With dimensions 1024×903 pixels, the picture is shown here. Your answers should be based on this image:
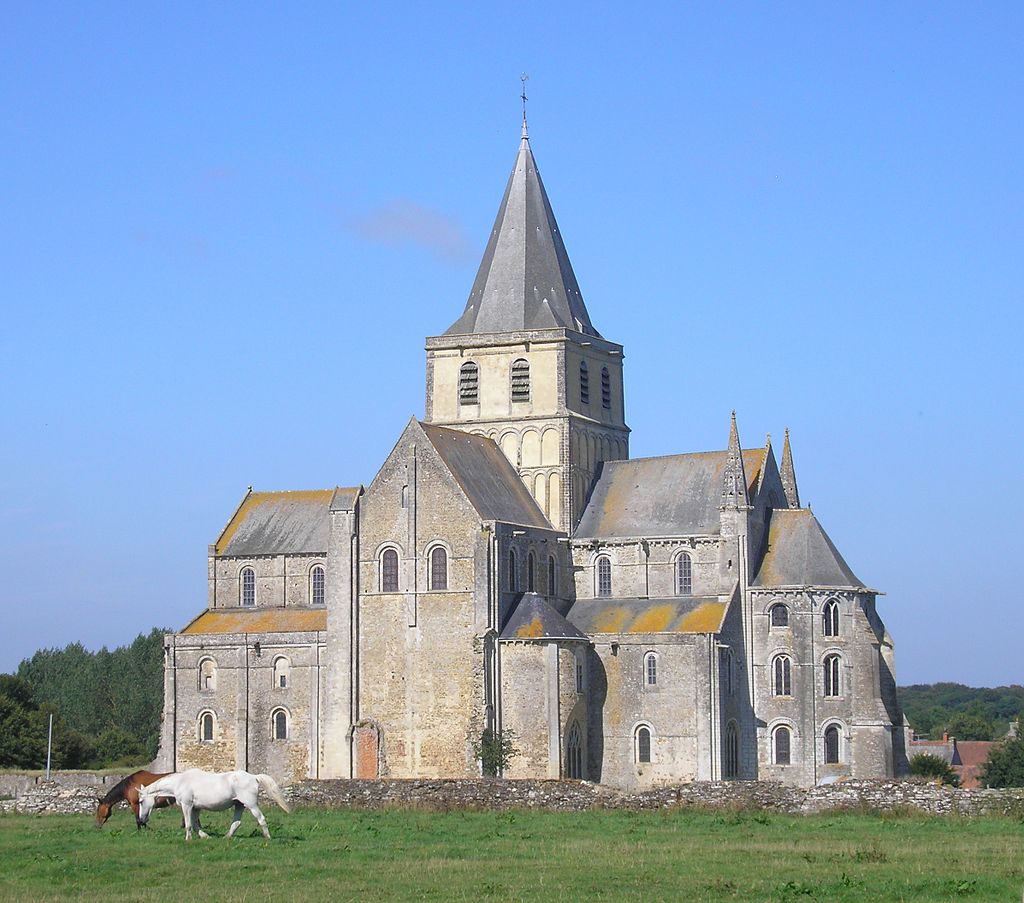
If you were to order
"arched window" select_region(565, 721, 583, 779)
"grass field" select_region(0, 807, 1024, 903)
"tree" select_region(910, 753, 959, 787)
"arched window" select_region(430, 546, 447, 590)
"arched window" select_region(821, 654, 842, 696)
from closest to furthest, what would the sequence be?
"grass field" select_region(0, 807, 1024, 903)
"arched window" select_region(565, 721, 583, 779)
"arched window" select_region(430, 546, 447, 590)
"arched window" select_region(821, 654, 842, 696)
"tree" select_region(910, 753, 959, 787)

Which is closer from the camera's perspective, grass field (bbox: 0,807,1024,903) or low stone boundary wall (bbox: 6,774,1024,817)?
grass field (bbox: 0,807,1024,903)

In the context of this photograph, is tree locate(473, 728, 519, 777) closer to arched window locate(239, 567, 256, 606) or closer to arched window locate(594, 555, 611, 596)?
arched window locate(594, 555, 611, 596)

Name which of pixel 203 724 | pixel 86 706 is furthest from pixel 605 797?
pixel 86 706

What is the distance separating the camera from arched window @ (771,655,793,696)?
72.2 metres

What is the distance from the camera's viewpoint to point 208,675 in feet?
253

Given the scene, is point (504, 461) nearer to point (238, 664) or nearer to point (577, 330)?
point (577, 330)

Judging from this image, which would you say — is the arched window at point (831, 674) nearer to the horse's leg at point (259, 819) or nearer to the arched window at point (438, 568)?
the arched window at point (438, 568)

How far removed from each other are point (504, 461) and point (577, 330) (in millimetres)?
6400

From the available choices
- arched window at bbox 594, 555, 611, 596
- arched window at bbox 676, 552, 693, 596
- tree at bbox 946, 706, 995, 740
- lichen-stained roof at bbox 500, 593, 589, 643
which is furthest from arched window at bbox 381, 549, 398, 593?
tree at bbox 946, 706, 995, 740

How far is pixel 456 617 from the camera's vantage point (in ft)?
231

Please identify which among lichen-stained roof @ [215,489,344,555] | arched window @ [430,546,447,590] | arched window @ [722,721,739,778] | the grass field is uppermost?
lichen-stained roof @ [215,489,344,555]

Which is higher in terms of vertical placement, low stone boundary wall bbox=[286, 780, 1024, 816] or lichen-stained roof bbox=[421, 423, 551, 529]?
lichen-stained roof bbox=[421, 423, 551, 529]

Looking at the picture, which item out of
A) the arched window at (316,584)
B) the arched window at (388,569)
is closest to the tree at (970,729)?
the arched window at (316,584)

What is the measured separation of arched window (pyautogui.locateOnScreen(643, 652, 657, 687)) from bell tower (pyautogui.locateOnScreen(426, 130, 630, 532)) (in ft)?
25.3
